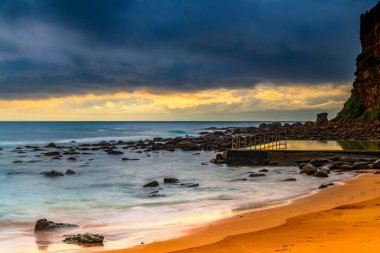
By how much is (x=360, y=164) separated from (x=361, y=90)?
175 ft

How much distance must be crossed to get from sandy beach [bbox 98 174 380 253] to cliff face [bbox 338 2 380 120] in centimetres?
5713

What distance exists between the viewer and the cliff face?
68688 mm

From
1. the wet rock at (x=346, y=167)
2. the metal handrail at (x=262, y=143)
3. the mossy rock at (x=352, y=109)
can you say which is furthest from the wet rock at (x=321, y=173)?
the mossy rock at (x=352, y=109)

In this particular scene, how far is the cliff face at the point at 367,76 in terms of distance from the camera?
225 feet

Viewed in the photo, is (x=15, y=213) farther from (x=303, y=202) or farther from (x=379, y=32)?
(x=379, y=32)

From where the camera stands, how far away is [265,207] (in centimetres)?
1518

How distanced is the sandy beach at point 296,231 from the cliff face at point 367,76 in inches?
2249

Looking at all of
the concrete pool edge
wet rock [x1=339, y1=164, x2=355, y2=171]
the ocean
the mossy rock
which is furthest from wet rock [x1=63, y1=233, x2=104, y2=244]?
the mossy rock

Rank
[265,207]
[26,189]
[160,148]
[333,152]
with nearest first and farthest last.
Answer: [265,207] < [26,189] < [333,152] < [160,148]

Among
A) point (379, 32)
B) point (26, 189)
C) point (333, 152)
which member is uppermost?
point (379, 32)

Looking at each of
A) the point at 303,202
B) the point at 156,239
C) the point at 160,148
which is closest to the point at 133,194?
the point at 303,202

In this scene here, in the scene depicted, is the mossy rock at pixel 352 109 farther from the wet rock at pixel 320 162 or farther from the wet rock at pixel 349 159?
the wet rock at pixel 320 162

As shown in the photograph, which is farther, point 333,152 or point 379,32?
point 379,32

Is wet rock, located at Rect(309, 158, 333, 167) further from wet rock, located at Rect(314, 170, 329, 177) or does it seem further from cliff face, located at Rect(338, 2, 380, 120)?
cliff face, located at Rect(338, 2, 380, 120)
